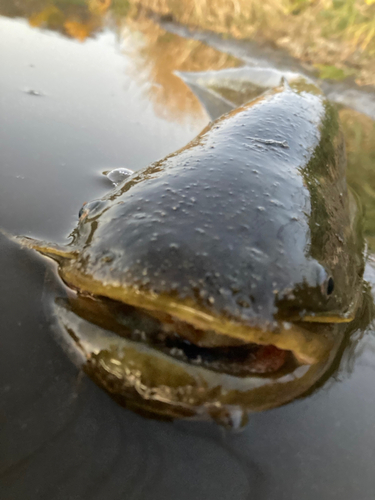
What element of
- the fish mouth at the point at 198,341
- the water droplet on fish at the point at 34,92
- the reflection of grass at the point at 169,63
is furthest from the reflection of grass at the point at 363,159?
the water droplet on fish at the point at 34,92

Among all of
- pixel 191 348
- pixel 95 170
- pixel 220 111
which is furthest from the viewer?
pixel 220 111

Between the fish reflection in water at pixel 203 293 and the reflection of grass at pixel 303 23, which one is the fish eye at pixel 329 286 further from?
the reflection of grass at pixel 303 23

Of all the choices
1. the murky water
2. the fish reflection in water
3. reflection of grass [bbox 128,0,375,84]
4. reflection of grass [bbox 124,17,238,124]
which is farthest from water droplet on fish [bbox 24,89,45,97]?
reflection of grass [bbox 128,0,375,84]

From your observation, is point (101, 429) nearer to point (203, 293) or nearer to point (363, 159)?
point (203, 293)

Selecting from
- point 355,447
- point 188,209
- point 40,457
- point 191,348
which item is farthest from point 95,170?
point 355,447

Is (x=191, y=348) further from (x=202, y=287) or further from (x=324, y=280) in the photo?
(x=324, y=280)

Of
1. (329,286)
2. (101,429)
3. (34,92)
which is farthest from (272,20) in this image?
(101,429)
